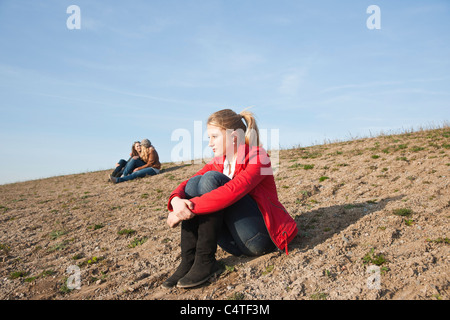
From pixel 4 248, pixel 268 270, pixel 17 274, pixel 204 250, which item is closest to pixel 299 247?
pixel 268 270

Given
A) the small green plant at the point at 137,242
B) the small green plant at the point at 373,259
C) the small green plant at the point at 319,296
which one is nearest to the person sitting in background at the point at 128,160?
the small green plant at the point at 137,242

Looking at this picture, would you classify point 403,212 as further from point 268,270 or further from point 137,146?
point 137,146

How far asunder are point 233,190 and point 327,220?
93.8 inches

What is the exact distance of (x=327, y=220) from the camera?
488 centimetres

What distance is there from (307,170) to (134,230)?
18.2 feet

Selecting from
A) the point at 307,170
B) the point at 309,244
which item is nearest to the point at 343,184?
the point at 307,170

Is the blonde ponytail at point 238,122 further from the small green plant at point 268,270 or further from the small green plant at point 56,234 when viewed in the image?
the small green plant at point 56,234

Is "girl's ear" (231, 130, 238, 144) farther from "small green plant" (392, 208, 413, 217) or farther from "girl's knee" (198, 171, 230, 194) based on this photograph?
"small green plant" (392, 208, 413, 217)

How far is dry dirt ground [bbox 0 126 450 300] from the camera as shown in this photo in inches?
127

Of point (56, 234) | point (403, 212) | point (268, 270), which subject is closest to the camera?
point (268, 270)

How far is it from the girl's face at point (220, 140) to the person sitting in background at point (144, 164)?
9744 mm

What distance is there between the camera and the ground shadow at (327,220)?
13.9ft

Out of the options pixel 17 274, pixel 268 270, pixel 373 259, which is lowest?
pixel 17 274

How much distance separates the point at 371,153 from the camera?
1042cm
